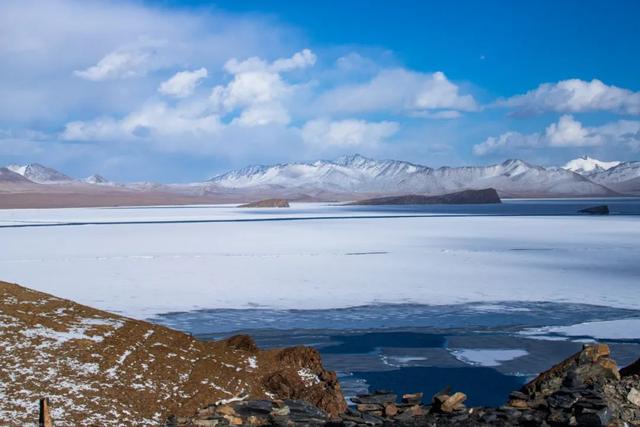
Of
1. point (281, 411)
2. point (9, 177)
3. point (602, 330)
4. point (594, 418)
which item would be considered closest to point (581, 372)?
point (594, 418)

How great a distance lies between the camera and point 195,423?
526 centimetres

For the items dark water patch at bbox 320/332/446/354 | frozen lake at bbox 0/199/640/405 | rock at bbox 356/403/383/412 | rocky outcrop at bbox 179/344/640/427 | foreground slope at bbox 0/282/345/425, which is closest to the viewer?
rocky outcrop at bbox 179/344/640/427

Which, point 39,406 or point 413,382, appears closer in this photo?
point 39,406

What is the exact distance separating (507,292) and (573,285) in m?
1.55

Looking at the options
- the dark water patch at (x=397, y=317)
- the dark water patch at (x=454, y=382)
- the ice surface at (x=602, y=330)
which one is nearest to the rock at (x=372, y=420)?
the dark water patch at (x=454, y=382)

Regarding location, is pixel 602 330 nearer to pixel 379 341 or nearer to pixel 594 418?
pixel 379 341

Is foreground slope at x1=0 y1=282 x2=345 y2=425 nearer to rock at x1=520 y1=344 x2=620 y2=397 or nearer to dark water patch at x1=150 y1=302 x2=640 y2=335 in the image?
rock at x1=520 y1=344 x2=620 y2=397

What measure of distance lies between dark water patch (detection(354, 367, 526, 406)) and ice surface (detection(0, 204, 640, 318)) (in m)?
4.07

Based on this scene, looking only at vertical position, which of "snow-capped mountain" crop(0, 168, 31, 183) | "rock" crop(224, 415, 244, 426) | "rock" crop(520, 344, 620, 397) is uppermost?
"snow-capped mountain" crop(0, 168, 31, 183)

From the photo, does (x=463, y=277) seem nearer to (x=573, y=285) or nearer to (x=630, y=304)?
(x=573, y=285)

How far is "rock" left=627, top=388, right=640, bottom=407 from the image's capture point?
566 centimetres

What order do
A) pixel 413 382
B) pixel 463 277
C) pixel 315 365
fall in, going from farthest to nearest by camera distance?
pixel 463 277 < pixel 413 382 < pixel 315 365

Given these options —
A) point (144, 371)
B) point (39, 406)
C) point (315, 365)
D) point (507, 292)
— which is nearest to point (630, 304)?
point (507, 292)

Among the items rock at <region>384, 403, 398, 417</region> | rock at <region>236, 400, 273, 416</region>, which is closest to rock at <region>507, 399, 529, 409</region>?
rock at <region>384, 403, 398, 417</region>
